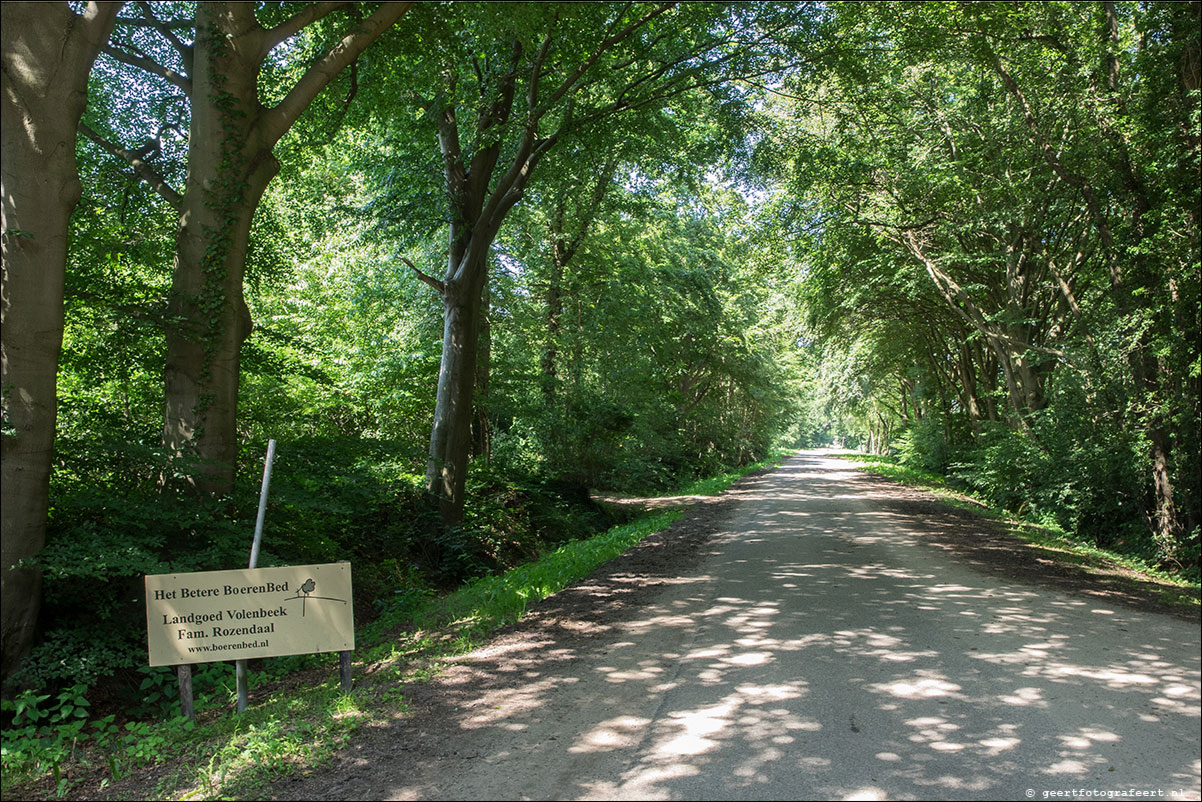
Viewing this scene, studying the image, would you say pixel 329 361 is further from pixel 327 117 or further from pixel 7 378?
pixel 7 378

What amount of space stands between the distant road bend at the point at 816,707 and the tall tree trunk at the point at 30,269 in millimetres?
3535

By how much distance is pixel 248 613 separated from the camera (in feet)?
17.2

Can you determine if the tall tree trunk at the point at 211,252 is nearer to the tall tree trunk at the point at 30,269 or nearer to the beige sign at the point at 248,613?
the tall tree trunk at the point at 30,269

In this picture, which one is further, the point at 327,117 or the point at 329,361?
the point at 329,361

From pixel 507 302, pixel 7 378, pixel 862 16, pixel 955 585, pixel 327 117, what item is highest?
pixel 862 16

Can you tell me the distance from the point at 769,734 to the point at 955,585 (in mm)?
5176

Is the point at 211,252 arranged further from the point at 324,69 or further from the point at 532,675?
the point at 532,675

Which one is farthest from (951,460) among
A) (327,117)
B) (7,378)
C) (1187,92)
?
A: (7,378)

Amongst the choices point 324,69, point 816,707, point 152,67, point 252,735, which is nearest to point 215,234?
point 324,69

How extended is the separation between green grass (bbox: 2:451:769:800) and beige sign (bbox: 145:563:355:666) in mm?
479

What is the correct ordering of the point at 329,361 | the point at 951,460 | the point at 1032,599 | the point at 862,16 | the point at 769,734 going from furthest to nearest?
the point at 951,460 → the point at 329,361 → the point at 862,16 → the point at 1032,599 → the point at 769,734

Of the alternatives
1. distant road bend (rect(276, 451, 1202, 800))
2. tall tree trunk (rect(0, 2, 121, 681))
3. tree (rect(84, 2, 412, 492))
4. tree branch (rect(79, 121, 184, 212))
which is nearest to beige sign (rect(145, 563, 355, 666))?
distant road bend (rect(276, 451, 1202, 800))

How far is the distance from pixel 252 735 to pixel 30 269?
436cm

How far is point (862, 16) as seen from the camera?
1103cm
